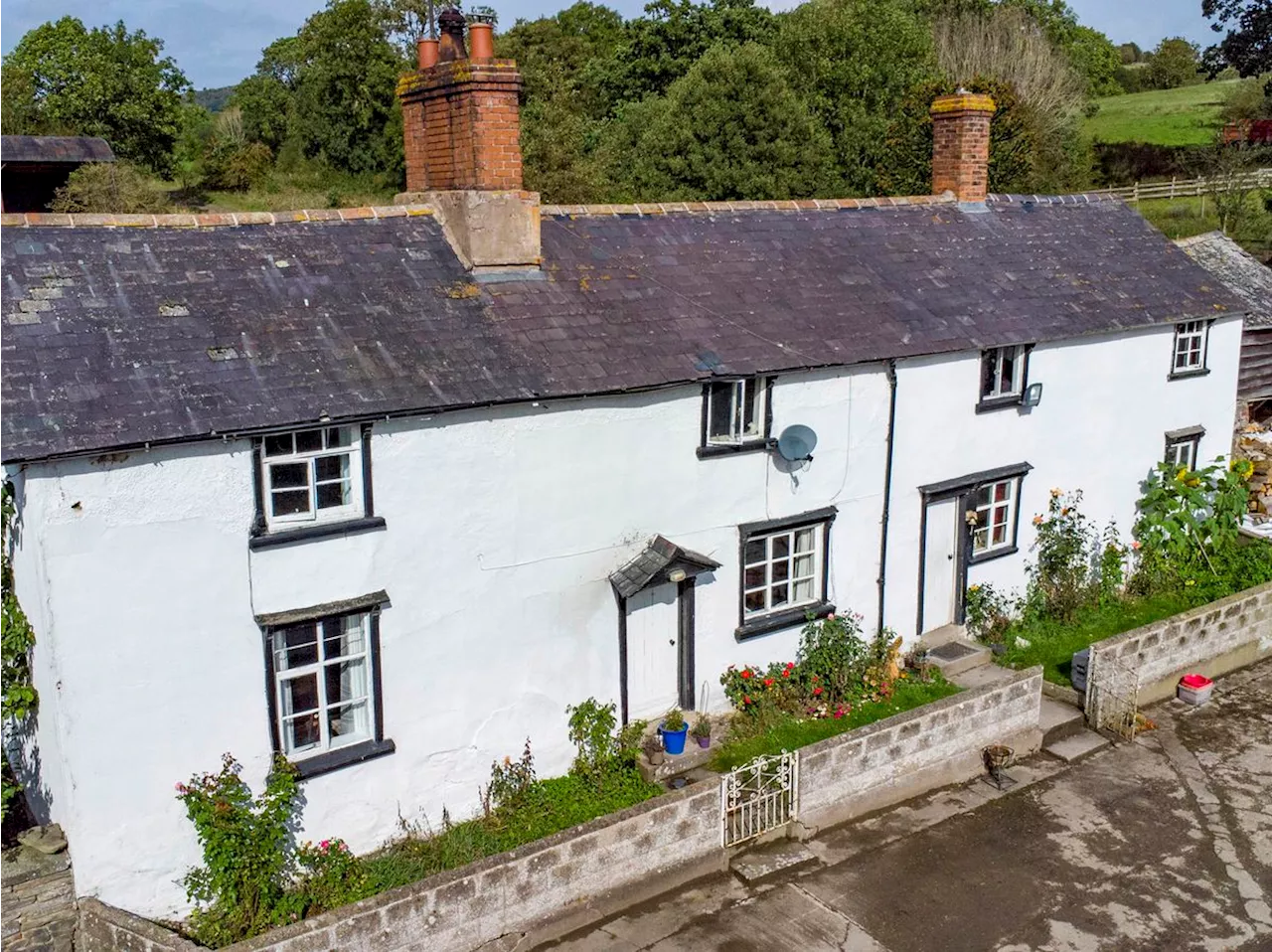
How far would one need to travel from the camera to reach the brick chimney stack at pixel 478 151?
1385 centimetres

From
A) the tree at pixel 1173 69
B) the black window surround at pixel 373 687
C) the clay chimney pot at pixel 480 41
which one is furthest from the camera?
the tree at pixel 1173 69

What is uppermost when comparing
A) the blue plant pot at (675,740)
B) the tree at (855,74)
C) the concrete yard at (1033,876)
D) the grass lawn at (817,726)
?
the tree at (855,74)

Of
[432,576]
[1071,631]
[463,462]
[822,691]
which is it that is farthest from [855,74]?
[432,576]

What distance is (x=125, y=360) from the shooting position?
11.0m

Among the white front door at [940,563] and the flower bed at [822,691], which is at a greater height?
the white front door at [940,563]

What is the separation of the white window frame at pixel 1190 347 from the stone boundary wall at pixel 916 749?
7.89m

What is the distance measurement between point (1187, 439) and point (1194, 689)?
5.76m

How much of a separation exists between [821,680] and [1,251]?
11.0m

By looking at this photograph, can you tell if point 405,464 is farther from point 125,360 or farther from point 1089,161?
point 1089,161

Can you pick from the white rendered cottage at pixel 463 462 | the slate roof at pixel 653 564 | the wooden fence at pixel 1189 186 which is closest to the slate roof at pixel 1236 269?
the white rendered cottage at pixel 463 462

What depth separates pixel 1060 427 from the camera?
58.8 ft

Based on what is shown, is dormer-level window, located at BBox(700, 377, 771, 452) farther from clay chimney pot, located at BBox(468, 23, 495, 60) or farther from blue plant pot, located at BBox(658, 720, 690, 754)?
clay chimney pot, located at BBox(468, 23, 495, 60)

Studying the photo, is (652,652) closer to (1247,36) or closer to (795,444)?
(795,444)

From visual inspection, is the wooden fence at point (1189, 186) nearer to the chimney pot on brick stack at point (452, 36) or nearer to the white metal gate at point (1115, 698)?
the white metal gate at point (1115, 698)
